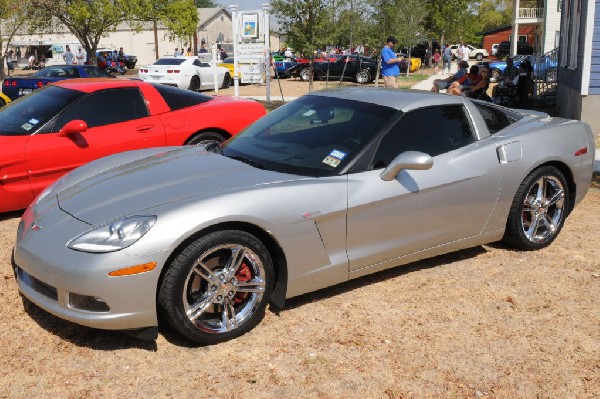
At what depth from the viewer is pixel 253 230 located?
11.7ft

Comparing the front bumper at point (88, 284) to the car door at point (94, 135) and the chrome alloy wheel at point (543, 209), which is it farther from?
the chrome alloy wheel at point (543, 209)

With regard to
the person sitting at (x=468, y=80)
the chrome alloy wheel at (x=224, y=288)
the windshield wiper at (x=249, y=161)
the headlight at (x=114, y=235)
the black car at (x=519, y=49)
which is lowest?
the chrome alloy wheel at (x=224, y=288)

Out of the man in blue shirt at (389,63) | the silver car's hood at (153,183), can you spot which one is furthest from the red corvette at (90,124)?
the man in blue shirt at (389,63)

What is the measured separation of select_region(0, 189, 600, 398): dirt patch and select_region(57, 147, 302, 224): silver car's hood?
743mm

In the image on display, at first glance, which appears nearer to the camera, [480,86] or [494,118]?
[494,118]

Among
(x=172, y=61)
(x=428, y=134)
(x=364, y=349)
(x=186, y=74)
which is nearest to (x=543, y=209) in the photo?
(x=428, y=134)

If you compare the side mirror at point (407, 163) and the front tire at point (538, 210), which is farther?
the front tire at point (538, 210)

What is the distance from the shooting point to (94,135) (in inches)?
244

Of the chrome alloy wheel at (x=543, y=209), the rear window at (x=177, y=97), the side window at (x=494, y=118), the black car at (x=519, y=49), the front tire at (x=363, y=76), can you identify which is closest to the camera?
the side window at (x=494, y=118)

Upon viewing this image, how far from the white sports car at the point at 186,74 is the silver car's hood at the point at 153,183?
18.3 m

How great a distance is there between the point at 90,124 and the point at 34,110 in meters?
0.57

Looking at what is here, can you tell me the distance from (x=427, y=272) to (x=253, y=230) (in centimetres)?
170

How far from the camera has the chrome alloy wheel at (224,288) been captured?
343cm

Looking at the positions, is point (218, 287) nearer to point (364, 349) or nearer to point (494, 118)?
point (364, 349)
